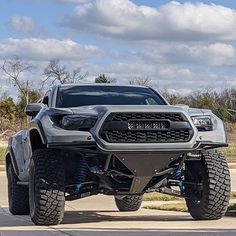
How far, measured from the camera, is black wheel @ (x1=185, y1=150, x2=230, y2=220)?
9.03 meters

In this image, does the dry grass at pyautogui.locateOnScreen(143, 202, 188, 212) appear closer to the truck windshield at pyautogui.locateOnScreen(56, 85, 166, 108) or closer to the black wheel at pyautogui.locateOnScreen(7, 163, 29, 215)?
the truck windshield at pyautogui.locateOnScreen(56, 85, 166, 108)

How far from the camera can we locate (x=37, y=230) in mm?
8562

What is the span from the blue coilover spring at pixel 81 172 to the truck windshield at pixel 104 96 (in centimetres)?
104

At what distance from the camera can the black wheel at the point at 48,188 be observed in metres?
8.59

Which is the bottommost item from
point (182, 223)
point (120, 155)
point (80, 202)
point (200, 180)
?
point (80, 202)

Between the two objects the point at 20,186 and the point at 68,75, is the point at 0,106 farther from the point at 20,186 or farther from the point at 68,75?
the point at 20,186

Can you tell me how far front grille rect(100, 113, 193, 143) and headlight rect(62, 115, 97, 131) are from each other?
0.74ft

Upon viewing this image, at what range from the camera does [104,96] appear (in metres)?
9.95

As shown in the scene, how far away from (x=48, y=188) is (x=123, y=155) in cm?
112

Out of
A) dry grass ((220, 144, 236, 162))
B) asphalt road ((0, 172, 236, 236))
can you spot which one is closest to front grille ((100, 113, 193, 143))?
asphalt road ((0, 172, 236, 236))

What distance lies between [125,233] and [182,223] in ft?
4.68

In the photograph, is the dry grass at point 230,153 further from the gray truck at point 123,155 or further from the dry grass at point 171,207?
the gray truck at point 123,155

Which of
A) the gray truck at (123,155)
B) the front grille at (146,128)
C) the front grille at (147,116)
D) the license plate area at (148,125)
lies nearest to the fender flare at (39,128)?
the gray truck at (123,155)

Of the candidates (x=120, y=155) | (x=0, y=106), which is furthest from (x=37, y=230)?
(x=0, y=106)
